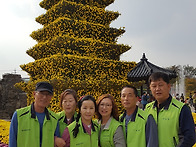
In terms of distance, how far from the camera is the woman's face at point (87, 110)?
8.74 feet

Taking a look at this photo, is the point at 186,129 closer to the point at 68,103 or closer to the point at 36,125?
the point at 68,103

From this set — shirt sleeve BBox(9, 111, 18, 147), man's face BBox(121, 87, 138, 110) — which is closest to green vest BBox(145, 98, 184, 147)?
man's face BBox(121, 87, 138, 110)

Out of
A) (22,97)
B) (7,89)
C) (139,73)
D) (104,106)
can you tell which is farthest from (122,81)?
(7,89)

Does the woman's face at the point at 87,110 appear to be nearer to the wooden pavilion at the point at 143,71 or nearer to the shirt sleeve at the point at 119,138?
the shirt sleeve at the point at 119,138

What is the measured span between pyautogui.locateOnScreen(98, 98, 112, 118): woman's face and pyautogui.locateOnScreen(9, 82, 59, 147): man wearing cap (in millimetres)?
665

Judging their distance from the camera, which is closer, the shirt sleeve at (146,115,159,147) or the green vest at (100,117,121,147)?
the shirt sleeve at (146,115,159,147)

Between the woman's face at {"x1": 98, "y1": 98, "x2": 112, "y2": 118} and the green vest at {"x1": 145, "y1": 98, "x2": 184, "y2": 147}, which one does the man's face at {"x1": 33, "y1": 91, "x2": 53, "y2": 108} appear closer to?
the woman's face at {"x1": 98, "y1": 98, "x2": 112, "y2": 118}

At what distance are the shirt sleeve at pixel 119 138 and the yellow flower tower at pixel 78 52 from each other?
15.3 feet

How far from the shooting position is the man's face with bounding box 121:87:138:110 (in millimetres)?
2826

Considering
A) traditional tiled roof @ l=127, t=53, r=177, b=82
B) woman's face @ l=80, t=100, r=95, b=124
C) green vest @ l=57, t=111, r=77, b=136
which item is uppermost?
traditional tiled roof @ l=127, t=53, r=177, b=82

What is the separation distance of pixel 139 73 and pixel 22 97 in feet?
27.3

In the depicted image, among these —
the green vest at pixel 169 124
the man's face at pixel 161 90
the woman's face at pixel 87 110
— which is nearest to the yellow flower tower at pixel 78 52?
the woman's face at pixel 87 110

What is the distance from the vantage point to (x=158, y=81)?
8.73 feet

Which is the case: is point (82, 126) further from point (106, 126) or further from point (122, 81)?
point (122, 81)
